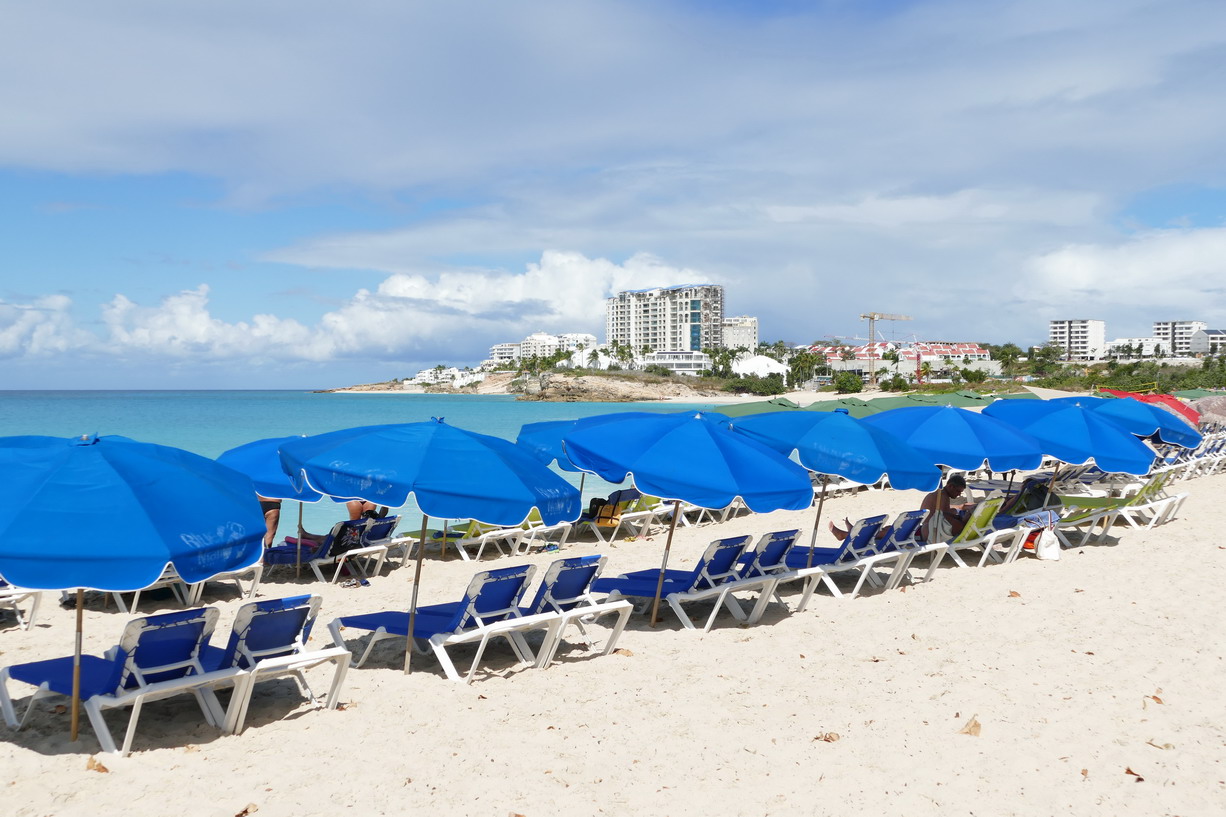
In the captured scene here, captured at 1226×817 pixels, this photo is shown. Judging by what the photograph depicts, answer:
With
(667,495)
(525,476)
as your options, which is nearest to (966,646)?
(667,495)

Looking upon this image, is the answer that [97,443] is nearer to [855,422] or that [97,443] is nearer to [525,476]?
[525,476]

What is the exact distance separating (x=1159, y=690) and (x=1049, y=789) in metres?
1.88

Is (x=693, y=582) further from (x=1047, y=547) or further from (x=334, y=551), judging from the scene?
(x=1047, y=547)

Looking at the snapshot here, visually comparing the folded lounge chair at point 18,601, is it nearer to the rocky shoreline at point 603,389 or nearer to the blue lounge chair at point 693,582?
the blue lounge chair at point 693,582

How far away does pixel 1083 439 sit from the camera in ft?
32.4

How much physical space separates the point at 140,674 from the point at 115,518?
1.31 meters

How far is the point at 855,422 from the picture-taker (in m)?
7.73

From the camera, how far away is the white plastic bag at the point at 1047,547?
1004 cm

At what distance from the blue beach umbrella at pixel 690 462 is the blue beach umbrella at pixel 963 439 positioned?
2.47m

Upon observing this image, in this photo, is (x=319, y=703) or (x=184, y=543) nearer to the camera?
(x=184, y=543)

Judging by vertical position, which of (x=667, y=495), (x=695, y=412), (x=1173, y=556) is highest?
(x=695, y=412)

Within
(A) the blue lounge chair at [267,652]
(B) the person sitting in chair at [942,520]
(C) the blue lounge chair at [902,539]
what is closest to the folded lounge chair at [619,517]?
(B) the person sitting in chair at [942,520]

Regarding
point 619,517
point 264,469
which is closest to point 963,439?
point 619,517

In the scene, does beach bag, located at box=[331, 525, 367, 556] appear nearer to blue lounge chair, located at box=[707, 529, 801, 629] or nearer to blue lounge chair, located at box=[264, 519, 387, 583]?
blue lounge chair, located at box=[264, 519, 387, 583]
